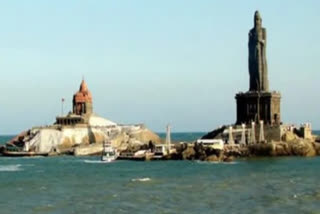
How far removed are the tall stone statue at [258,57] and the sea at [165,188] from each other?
45.2 m

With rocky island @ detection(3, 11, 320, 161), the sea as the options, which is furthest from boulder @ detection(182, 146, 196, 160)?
the sea

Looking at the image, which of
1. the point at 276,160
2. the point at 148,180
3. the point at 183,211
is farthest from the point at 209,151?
the point at 183,211

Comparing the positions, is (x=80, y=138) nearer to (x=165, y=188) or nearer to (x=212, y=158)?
(x=212, y=158)

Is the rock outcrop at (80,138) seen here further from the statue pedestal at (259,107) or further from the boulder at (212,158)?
the boulder at (212,158)

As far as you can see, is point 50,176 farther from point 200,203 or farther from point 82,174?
point 200,203

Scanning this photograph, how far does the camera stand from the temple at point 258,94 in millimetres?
151250

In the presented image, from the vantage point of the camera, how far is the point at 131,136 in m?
160

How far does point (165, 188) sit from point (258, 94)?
8090 centimetres

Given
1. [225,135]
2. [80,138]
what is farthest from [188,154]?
[80,138]

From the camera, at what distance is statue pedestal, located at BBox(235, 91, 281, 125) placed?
495ft

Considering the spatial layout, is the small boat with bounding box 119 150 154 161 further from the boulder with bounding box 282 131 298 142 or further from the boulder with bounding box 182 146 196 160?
the boulder with bounding box 282 131 298 142

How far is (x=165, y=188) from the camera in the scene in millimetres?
75062

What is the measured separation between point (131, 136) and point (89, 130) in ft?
29.4

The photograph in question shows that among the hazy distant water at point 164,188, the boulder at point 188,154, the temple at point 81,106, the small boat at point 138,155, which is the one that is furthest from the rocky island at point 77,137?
the hazy distant water at point 164,188
